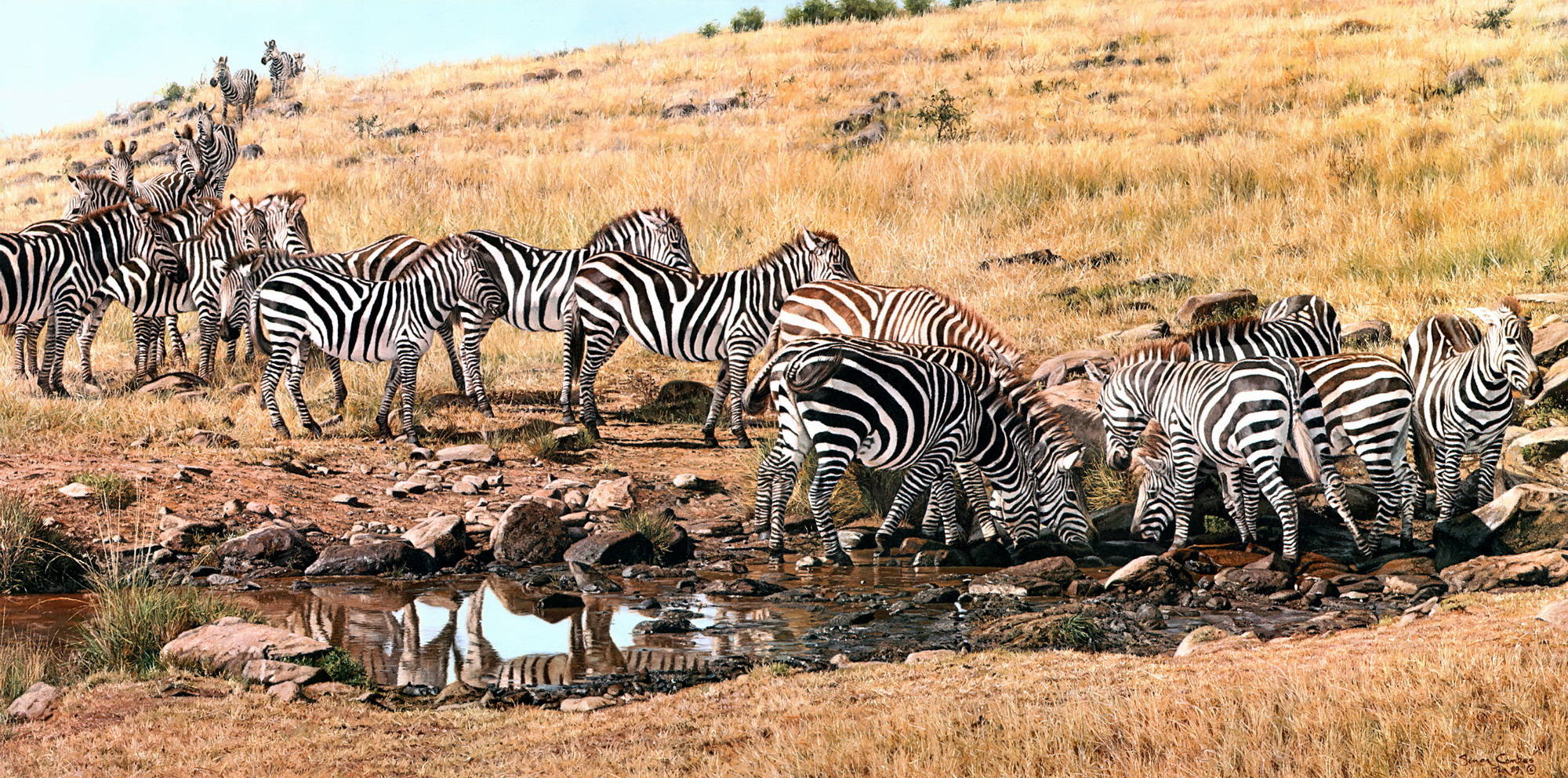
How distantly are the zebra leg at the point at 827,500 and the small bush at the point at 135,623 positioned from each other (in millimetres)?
3977

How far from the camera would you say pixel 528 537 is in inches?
400

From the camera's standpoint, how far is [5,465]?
1088 centimetres

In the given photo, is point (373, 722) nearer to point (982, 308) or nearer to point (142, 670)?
point (142, 670)

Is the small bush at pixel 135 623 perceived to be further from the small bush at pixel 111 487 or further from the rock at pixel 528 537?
the small bush at pixel 111 487

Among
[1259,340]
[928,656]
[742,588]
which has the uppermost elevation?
[1259,340]

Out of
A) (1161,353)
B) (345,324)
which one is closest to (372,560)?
(345,324)

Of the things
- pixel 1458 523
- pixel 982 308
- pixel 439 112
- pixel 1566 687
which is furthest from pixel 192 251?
pixel 439 112

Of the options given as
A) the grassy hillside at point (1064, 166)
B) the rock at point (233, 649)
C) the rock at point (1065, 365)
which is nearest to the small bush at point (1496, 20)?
the grassy hillside at point (1064, 166)

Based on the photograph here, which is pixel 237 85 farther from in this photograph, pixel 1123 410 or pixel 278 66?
pixel 1123 410

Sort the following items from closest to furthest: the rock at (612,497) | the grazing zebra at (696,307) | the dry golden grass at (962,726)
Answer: the dry golden grass at (962,726)
the rock at (612,497)
the grazing zebra at (696,307)

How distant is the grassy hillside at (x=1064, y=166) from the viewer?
17.0 m

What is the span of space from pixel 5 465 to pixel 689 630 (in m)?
6.22

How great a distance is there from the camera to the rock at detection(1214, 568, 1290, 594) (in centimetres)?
905
